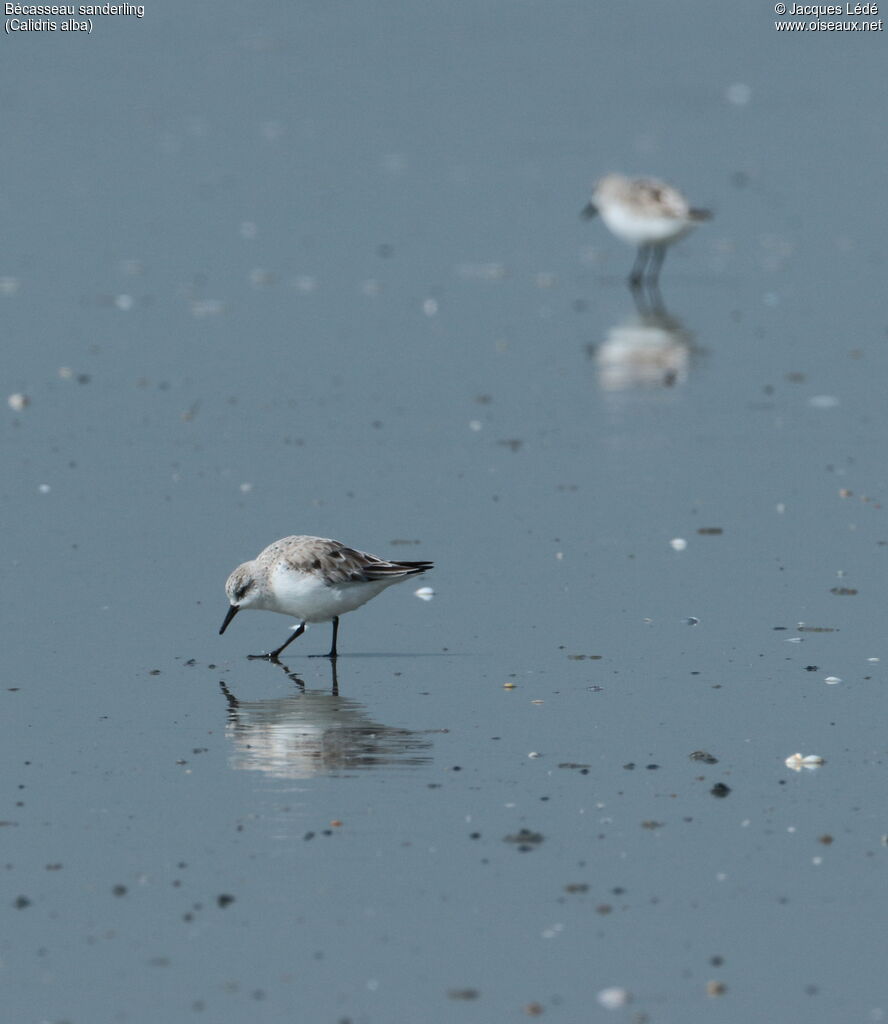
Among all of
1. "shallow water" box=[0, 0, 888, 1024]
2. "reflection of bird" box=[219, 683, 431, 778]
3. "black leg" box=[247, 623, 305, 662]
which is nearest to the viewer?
"shallow water" box=[0, 0, 888, 1024]

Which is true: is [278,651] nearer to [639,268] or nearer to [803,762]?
[803,762]

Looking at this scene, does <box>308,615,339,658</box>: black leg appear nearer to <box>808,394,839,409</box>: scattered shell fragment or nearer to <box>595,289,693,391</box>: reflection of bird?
<box>595,289,693,391</box>: reflection of bird

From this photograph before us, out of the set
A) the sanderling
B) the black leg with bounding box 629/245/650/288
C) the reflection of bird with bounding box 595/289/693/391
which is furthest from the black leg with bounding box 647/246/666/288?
the reflection of bird with bounding box 595/289/693/391

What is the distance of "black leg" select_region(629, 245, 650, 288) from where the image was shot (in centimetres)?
2633

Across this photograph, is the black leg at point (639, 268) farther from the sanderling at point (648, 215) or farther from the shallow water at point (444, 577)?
the shallow water at point (444, 577)

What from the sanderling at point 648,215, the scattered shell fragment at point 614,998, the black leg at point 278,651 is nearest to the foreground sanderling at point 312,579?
the black leg at point 278,651

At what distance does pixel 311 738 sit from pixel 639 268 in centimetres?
1682

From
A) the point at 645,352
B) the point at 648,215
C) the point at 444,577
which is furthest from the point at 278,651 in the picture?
the point at 648,215

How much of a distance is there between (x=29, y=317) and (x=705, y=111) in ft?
65.3

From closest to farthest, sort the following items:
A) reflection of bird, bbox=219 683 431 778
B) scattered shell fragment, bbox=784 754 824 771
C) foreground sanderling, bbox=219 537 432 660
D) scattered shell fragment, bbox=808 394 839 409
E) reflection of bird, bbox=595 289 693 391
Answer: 1. scattered shell fragment, bbox=784 754 824 771
2. reflection of bird, bbox=219 683 431 778
3. foreground sanderling, bbox=219 537 432 660
4. scattered shell fragment, bbox=808 394 839 409
5. reflection of bird, bbox=595 289 693 391

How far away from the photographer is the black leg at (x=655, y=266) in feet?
86.3

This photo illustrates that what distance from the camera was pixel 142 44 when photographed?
43812mm

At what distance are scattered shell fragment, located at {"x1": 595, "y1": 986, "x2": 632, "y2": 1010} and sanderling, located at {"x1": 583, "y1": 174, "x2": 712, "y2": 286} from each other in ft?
63.0

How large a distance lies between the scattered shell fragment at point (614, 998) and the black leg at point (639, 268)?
19128 mm
